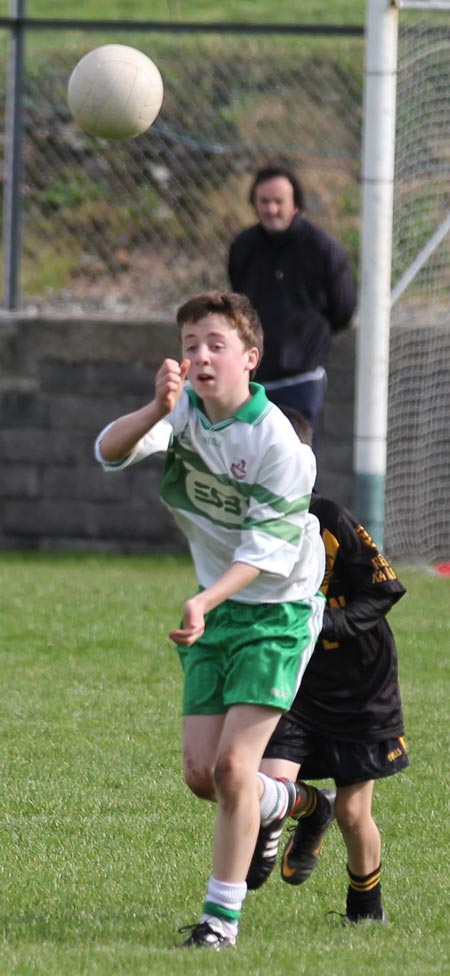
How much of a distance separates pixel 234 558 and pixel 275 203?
470cm

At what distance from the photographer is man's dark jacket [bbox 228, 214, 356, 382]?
333 inches

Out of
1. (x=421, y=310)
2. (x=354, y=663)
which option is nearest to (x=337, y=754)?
(x=354, y=663)

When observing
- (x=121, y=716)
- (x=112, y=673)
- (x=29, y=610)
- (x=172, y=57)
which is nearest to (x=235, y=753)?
(x=121, y=716)

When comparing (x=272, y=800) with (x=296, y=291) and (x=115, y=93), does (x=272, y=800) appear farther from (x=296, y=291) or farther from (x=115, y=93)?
(x=296, y=291)

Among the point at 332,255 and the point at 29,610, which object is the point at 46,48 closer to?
the point at 332,255

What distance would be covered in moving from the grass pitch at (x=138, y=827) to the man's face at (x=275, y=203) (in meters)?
2.10

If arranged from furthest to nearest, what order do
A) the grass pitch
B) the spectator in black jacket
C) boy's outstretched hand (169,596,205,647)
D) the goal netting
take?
the goal netting → the spectator in black jacket → the grass pitch → boy's outstretched hand (169,596,205,647)

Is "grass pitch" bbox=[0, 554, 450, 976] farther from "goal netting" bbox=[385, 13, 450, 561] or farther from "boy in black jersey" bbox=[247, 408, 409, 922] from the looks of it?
"goal netting" bbox=[385, 13, 450, 561]

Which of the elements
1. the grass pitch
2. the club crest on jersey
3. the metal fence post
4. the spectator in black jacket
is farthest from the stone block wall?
the club crest on jersey

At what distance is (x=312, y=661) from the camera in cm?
423

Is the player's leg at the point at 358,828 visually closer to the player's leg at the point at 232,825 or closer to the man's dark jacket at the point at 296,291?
the player's leg at the point at 232,825

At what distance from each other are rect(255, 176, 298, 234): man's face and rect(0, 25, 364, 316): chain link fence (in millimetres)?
2635

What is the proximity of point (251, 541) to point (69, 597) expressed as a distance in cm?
469

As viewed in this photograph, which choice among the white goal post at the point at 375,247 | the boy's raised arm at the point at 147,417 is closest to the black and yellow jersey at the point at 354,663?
the boy's raised arm at the point at 147,417
